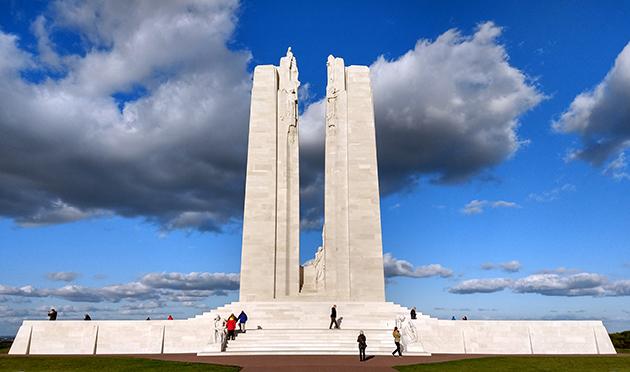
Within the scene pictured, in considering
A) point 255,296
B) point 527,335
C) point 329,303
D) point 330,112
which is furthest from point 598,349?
point 330,112

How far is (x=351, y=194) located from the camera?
34.8m

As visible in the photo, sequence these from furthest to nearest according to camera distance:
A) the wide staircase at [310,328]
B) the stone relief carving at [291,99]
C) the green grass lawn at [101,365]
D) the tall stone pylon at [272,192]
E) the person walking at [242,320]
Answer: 1. the stone relief carving at [291,99]
2. the tall stone pylon at [272,192]
3. the person walking at [242,320]
4. the wide staircase at [310,328]
5. the green grass lawn at [101,365]

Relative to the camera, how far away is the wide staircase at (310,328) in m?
22.4

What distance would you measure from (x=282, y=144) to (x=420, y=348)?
18.1 metres

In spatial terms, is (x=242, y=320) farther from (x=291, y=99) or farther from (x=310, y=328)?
(x=291, y=99)

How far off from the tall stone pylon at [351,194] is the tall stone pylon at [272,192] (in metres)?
2.33

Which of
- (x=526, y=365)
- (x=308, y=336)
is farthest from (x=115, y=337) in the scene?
(x=526, y=365)

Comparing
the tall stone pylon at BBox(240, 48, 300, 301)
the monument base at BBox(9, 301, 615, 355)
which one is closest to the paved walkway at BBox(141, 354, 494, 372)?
the monument base at BBox(9, 301, 615, 355)

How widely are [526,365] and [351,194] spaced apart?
1842cm

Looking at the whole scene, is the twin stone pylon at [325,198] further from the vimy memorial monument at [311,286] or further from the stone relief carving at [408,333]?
the stone relief carving at [408,333]

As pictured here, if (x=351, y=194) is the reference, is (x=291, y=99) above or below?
above

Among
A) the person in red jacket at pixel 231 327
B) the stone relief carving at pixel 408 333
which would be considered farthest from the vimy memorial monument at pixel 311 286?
the person in red jacket at pixel 231 327

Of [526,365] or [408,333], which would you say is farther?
[408,333]

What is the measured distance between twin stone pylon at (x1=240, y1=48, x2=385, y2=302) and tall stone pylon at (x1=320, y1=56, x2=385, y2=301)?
0.06 metres
